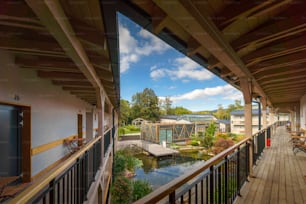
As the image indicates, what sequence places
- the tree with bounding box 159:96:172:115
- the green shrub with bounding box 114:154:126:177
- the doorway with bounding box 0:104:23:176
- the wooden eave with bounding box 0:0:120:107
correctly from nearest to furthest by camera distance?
the wooden eave with bounding box 0:0:120:107 < the doorway with bounding box 0:104:23:176 < the green shrub with bounding box 114:154:126:177 < the tree with bounding box 159:96:172:115

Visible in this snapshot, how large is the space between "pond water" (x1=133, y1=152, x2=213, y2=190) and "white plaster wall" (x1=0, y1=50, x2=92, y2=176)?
552cm

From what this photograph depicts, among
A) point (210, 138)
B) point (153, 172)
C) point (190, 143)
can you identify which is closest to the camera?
point (153, 172)

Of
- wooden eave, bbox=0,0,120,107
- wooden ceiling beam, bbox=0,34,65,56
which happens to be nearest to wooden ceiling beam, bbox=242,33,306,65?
wooden eave, bbox=0,0,120,107

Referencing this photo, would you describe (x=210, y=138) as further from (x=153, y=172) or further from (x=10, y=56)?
(x=10, y=56)

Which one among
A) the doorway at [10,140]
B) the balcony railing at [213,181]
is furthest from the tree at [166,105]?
the doorway at [10,140]

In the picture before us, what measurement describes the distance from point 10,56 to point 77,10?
7.86 feet

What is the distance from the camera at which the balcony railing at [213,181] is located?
117cm

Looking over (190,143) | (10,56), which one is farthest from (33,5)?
(190,143)

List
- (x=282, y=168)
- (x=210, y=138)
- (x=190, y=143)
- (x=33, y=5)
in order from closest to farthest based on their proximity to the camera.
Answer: (x=33, y=5) < (x=282, y=168) < (x=210, y=138) < (x=190, y=143)

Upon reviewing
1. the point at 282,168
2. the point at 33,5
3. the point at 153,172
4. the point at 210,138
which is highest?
the point at 33,5

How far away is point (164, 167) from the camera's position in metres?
13.6

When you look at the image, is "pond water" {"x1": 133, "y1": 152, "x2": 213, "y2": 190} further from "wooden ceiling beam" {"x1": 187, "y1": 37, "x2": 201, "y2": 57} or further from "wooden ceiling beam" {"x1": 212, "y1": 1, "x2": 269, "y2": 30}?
"wooden ceiling beam" {"x1": 212, "y1": 1, "x2": 269, "y2": 30}

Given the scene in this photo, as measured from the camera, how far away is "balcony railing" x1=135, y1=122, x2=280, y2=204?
1.17 meters

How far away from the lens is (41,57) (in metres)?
3.24
